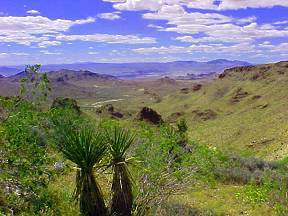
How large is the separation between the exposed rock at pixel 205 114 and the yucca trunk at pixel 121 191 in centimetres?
7749

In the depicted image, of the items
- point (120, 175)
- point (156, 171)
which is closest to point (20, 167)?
point (120, 175)

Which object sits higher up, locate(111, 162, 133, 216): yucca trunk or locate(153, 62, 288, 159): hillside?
locate(111, 162, 133, 216): yucca trunk

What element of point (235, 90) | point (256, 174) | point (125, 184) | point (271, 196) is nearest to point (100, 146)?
point (125, 184)

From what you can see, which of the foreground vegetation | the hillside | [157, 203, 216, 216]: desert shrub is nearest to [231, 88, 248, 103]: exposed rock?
the hillside

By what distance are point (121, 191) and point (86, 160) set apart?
1.05 metres

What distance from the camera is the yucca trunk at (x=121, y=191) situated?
9414mm

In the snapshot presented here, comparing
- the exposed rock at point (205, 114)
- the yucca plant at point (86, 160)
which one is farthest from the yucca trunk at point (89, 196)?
the exposed rock at point (205, 114)

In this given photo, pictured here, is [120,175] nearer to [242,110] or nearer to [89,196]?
[89,196]

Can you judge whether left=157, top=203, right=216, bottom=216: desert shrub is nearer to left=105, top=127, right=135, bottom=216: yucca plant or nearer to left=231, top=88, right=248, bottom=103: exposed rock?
left=105, top=127, right=135, bottom=216: yucca plant

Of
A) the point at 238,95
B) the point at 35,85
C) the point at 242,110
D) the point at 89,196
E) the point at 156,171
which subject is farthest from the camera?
the point at 238,95

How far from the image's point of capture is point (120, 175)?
9414 mm

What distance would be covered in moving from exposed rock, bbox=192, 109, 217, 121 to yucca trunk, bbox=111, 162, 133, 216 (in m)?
77.5

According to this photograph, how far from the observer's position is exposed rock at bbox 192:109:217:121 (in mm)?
87306

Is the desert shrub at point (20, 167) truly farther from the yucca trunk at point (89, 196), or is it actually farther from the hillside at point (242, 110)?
the hillside at point (242, 110)
